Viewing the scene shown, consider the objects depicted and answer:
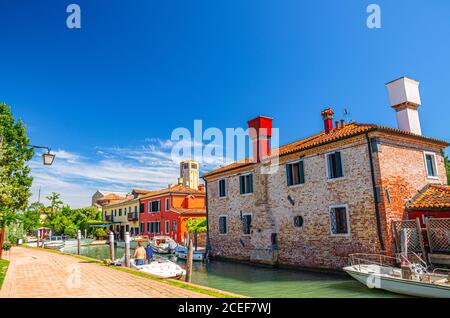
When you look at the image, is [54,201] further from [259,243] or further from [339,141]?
[339,141]

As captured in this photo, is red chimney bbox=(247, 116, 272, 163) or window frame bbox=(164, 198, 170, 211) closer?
red chimney bbox=(247, 116, 272, 163)

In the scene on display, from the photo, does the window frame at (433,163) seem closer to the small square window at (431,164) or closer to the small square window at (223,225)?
the small square window at (431,164)

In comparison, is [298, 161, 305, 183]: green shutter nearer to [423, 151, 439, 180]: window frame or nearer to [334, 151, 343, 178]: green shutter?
[334, 151, 343, 178]: green shutter

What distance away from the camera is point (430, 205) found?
13438 mm

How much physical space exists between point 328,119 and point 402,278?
10.4 metres

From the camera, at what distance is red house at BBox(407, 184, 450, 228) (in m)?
13.0

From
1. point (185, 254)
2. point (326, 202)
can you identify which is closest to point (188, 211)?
point (185, 254)

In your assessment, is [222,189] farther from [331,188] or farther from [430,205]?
[430,205]

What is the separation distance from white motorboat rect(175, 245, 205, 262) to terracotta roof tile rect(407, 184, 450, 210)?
550 inches

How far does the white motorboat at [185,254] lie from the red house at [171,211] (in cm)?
673

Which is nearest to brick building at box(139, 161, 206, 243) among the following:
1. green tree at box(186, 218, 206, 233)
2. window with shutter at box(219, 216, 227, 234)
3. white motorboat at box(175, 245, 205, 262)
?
green tree at box(186, 218, 206, 233)

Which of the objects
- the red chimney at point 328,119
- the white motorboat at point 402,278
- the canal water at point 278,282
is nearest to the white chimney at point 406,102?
the red chimney at point 328,119

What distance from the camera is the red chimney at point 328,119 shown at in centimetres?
1856

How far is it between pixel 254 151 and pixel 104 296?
1394 cm
